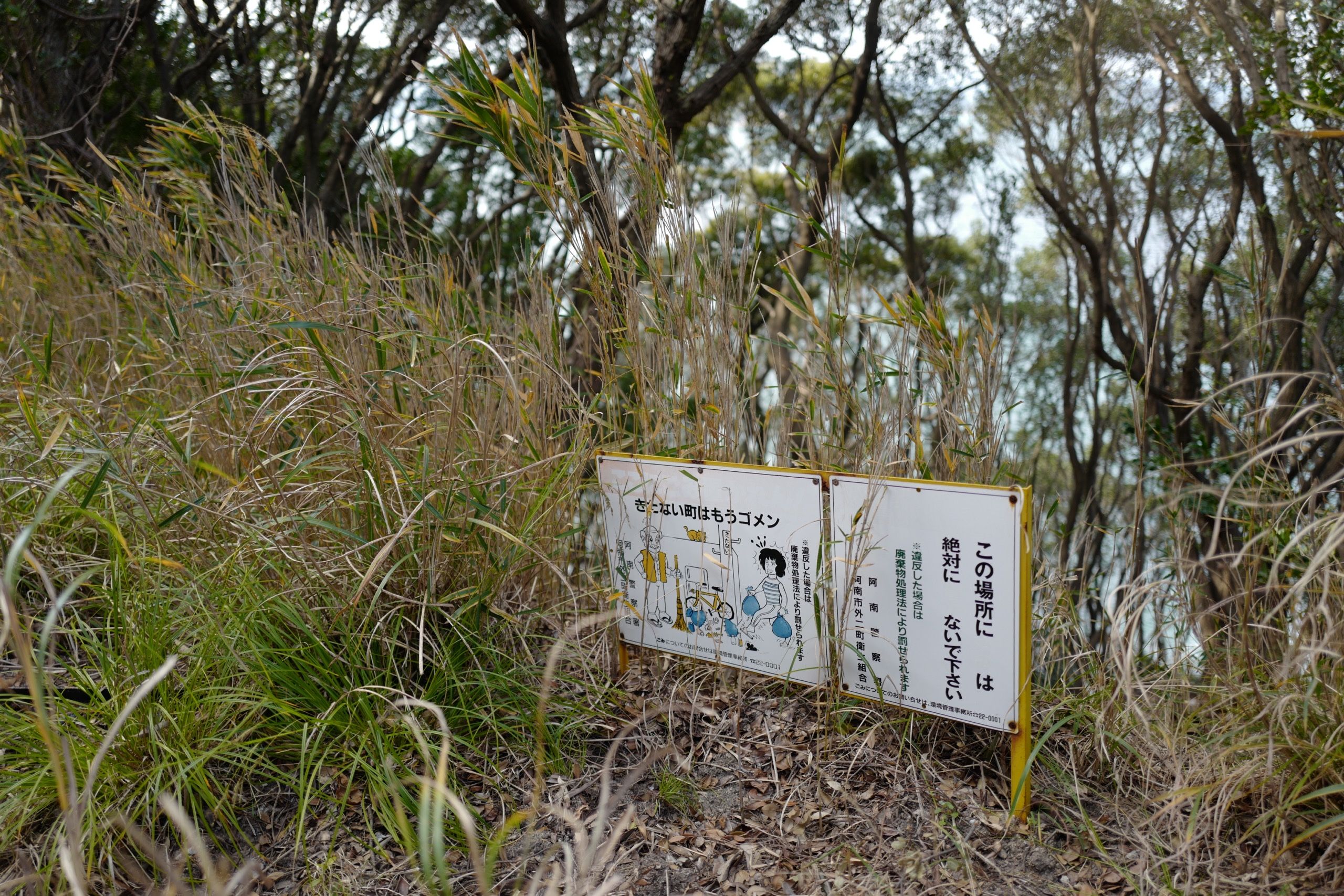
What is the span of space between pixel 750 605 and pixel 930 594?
42 centimetres

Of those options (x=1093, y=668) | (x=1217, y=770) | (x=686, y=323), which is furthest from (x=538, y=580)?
(x=1217, y=770)

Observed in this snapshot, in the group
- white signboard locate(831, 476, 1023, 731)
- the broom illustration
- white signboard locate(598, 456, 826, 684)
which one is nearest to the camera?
white signboard locate(831, 476, 1023, 731)

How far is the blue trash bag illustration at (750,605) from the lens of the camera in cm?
197

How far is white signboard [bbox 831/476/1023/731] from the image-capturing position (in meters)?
1.66

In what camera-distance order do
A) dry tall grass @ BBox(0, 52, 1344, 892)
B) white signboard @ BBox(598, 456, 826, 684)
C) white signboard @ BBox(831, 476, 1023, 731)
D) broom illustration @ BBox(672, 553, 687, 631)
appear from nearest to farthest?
dry tall grass @ BBox(0, 52, 1344, 892) < white signboard @ BBox(831, 476, 1023, 731) < white signboard @ BBox(598, 456, 826, 684) < broom illustration @ BBox(672, 553, 687, 631)

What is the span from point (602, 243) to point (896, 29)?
27.3 feet

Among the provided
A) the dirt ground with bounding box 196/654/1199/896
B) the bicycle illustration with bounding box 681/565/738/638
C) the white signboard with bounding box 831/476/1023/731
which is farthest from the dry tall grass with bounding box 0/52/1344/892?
the bicycle illustration with bounding box 681/565/738/638

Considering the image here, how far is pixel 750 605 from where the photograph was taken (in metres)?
1.98

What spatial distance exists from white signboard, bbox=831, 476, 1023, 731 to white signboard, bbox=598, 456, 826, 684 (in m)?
0.08

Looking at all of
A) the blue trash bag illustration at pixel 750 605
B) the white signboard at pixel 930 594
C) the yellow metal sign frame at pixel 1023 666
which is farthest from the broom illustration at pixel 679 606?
the yellow metal sign frame at pixel 1023 666

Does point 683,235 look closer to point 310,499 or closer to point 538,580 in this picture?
point 538,580

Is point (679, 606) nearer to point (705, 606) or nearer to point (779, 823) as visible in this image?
point (705, 606)

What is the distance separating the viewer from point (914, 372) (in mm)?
2049

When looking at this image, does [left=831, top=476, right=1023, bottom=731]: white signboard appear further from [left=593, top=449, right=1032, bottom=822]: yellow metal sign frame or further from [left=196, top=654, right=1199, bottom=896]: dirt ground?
[left=196, top=654, right=1199, bottom=896]: dirt ground
